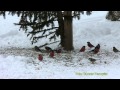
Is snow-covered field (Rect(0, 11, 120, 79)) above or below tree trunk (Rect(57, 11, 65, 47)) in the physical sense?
below

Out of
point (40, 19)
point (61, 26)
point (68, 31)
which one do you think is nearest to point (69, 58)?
point (68, 31)

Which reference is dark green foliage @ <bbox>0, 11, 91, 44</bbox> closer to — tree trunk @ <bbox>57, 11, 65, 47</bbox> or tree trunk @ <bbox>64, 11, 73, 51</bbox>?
tree trunk @ <bbox>57, 11, 65, 47</bbox>

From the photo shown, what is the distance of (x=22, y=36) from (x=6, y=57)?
14.4 feet

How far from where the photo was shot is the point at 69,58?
1384 centimetres

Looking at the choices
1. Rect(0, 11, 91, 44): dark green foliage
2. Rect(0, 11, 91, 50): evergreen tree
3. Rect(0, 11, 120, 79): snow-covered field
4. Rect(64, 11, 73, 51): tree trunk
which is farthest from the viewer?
Rect(64, 11, 73, 51): tree trunk

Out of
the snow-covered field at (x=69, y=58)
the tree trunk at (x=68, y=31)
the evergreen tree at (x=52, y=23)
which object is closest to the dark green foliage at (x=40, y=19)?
the evergreen tree at (x=52, y=23)

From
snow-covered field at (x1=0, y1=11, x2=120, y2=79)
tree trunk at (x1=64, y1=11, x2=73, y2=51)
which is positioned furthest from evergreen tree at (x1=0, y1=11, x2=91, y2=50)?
snow-covered field at (x1=0, y1=11, x2=120, y2=79)

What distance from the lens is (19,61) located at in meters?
12.8

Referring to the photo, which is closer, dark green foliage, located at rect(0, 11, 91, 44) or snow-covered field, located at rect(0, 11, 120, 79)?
snow-covered field, located at rect(0, 11, 120, 79)

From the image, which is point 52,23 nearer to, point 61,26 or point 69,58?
point 61,26

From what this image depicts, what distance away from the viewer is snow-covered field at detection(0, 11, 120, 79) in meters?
11.8
